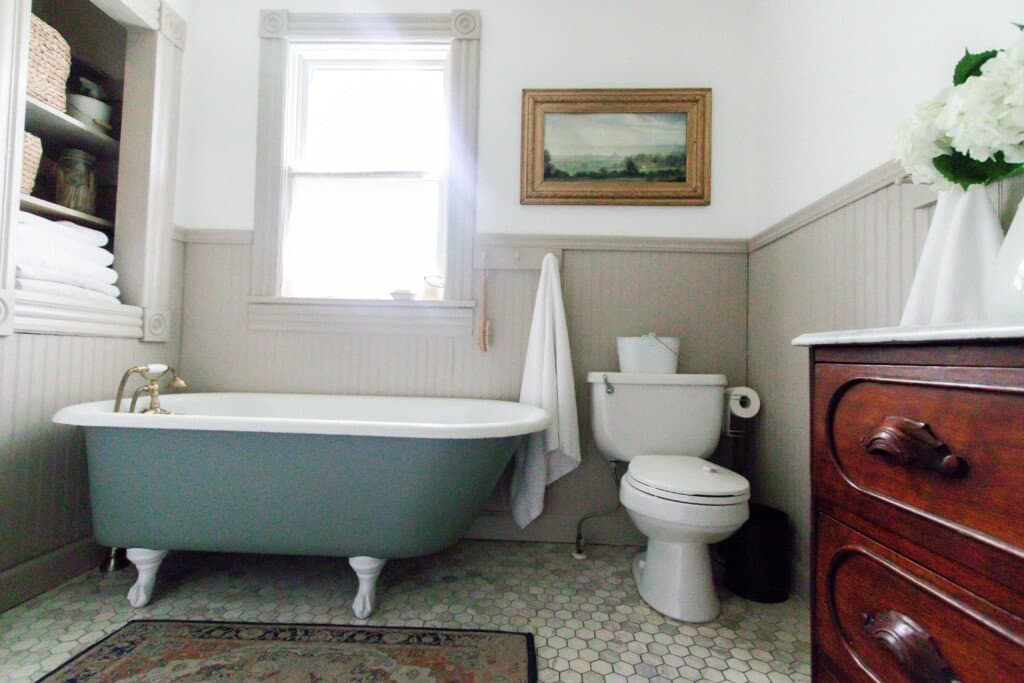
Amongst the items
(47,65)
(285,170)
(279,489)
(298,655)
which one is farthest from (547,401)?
(47,65)

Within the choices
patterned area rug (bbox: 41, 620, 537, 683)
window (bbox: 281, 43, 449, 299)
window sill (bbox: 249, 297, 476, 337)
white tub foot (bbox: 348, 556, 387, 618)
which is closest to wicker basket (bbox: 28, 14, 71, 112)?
window (bbox: 281, 43, 449, 299)

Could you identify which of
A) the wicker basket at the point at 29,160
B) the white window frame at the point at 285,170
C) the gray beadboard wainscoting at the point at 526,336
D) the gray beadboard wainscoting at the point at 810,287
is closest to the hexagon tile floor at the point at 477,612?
the gray beadboard wainscoting at the point at 526,336

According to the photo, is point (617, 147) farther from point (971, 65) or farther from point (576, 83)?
point (971, 65)

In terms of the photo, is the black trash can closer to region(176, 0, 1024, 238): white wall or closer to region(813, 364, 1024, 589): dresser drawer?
→ region(813, 364, 1024, 589): dresser drawer

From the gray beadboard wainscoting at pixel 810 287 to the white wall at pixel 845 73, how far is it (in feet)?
0.35

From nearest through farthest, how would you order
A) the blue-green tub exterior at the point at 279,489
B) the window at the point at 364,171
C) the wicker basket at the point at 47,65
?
the blue-green tub exterior at the point at 279,489, the wicker basket at the point at 47,65, the window at the point at 364,171

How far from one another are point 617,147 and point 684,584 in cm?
166

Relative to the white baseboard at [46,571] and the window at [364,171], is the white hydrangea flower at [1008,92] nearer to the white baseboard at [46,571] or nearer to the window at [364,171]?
the window at [364,171]

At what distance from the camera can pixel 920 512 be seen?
53cm

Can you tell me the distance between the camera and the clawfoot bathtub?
4.06ft

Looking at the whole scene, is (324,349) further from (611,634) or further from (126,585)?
(611,634)

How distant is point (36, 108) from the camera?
1485 mm

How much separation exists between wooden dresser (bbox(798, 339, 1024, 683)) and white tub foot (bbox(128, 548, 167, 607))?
1675 millimetres

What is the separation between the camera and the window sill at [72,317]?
137cm
